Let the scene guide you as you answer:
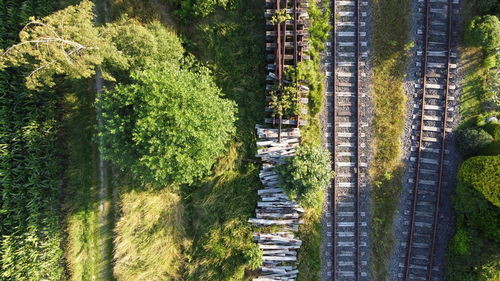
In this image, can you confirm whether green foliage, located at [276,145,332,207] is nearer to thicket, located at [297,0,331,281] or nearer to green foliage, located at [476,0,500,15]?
thicket, located at [297,0,331,281]

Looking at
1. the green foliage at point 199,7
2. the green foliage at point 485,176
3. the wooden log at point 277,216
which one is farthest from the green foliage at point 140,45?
the green foliage at point 485,176

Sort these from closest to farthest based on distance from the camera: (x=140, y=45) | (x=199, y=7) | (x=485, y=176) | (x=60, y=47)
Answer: (x=60, y=47) < (x=140, y=45) < (x=485, y=176) < (x=199, y=7)

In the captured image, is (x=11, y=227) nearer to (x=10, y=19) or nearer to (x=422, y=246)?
(x=10, y=19)

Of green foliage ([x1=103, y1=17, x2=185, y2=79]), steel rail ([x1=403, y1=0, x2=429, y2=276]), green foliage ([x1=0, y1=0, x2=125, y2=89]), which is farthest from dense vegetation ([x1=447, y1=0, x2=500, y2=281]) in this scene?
green foliage ([x1=0, y1=0, x2=125, y2=89])

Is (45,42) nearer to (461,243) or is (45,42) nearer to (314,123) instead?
(314,123)

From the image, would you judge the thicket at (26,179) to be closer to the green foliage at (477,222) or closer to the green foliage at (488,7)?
the green foliage at (477,222)

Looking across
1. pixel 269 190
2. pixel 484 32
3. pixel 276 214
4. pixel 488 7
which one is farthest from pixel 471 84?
pixel 276 214

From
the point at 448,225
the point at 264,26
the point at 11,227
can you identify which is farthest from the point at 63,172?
the point at 448,225
